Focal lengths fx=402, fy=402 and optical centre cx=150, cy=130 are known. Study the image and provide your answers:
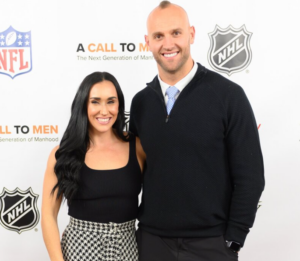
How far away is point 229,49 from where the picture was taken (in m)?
2.20

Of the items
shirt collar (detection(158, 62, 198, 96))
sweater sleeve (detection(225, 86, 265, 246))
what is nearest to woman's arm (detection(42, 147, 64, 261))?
Result: shirt collar (detection(158, 62, 198, 96))

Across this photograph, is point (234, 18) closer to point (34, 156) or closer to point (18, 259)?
point (34, 156)

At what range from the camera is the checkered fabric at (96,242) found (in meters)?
1.45

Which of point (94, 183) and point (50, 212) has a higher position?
point (94, 183)

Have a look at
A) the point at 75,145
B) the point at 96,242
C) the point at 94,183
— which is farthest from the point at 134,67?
the point at 96,242

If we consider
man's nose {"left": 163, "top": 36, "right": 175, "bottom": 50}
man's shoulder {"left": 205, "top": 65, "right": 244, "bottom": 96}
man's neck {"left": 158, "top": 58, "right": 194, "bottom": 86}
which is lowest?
man's shoulder {"left": 205, "top": 65, "right": 244, "bottom": 96}

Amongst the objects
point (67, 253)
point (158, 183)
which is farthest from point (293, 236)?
point (67, 253)

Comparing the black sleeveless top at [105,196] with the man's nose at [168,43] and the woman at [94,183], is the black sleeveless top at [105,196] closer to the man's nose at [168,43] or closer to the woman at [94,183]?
the woman at [94,183]

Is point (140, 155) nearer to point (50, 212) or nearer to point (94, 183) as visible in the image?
point (94, 183)

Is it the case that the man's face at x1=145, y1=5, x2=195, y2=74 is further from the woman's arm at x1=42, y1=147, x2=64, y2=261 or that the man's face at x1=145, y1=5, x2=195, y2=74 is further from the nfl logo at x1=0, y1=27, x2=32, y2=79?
the nfl logo at x1=0, y1=27, x2=32, y2=79

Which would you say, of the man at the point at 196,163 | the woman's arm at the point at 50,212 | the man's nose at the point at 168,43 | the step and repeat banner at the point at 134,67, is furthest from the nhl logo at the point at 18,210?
the man's nose at the point at 168,43

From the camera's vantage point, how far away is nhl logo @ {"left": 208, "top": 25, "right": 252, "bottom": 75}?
7.14ft

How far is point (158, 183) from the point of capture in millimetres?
1452

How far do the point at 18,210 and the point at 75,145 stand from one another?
3.27 ft
